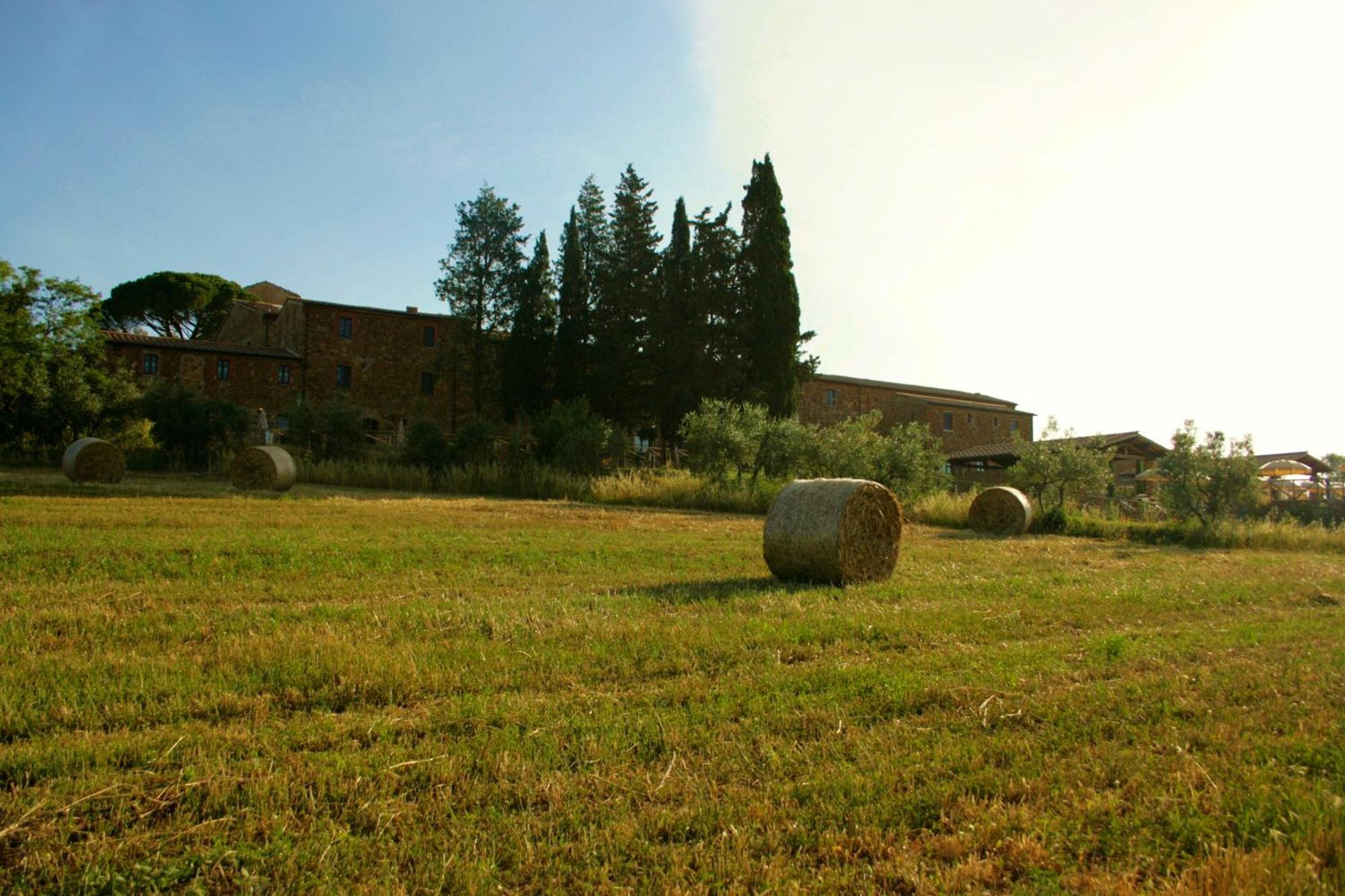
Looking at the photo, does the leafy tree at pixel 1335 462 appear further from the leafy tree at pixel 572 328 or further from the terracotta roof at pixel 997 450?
the leafy tree at pixel 572 328

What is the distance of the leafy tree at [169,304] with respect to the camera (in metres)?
61.0

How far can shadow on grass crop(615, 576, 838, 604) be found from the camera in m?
7.59

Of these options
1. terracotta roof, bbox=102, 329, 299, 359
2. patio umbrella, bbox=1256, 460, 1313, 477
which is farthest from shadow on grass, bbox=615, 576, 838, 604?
terracotta roof, bbox=102, 329, 299, 359

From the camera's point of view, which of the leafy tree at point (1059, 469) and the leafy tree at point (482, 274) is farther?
the leafy tree at point (482, 274)

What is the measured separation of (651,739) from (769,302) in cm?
3486

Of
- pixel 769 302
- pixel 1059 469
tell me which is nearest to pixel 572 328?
pixel 769 302

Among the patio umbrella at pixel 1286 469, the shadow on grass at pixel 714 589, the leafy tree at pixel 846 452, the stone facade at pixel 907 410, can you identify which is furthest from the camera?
the stone facade at pixel 907 410

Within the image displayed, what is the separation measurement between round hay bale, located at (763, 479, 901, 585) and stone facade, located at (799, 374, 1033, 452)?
4634 cm

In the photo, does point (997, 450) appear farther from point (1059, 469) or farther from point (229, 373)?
point (229, 373)

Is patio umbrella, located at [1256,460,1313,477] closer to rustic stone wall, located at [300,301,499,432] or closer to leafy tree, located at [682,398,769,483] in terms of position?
leafy tree, located at [682,398,769,483]

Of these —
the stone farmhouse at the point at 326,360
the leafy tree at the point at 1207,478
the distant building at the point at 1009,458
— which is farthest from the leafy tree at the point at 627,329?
the leafy tree at the point at 1207,478

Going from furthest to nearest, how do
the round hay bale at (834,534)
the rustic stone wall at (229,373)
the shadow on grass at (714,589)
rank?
the rustic stone wall at (229,373) → the round hay bale at (834,534) → the shadow on grass at (714,589)

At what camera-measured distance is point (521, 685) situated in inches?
186

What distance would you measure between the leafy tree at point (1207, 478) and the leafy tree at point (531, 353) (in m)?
29.8
